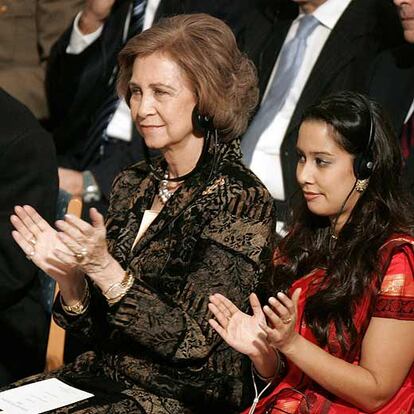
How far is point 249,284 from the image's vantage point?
9.33 ft

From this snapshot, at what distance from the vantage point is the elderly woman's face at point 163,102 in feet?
9.76

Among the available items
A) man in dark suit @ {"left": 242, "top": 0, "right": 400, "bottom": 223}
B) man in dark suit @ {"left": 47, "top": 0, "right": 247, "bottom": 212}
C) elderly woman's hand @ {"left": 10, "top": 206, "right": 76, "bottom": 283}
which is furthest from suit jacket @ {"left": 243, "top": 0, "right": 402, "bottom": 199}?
elderly woman's hand @ {"left": 10, "top": 206, "right": 76, "bottom": 283}

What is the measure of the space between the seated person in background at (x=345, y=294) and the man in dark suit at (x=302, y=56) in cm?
108

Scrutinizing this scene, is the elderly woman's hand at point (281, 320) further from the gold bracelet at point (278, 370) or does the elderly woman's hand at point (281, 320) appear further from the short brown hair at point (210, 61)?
the short brown hair at point (210, 61)

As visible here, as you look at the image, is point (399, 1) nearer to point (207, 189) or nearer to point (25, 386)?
point (207, 189)

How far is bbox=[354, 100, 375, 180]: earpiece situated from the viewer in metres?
2.70

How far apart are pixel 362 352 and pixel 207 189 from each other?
0.66 m

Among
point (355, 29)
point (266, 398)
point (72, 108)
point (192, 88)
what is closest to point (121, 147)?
point (72, 108)

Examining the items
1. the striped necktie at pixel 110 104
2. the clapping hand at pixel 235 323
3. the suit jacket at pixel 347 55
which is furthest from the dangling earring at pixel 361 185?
the striped necktie at pixel 110 104

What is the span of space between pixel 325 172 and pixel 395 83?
121 cm

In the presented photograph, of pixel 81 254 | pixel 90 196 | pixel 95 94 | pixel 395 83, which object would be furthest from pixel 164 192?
pixel 95 94

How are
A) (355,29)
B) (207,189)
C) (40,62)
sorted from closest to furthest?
(207,189) → (355,29) → (40,62)

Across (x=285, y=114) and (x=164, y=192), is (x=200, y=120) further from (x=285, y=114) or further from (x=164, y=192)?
(x=285, y=114)

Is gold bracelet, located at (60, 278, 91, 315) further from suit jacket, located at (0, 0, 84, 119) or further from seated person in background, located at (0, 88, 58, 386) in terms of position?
suit jacket, located at (0, 0, 84, 119)
